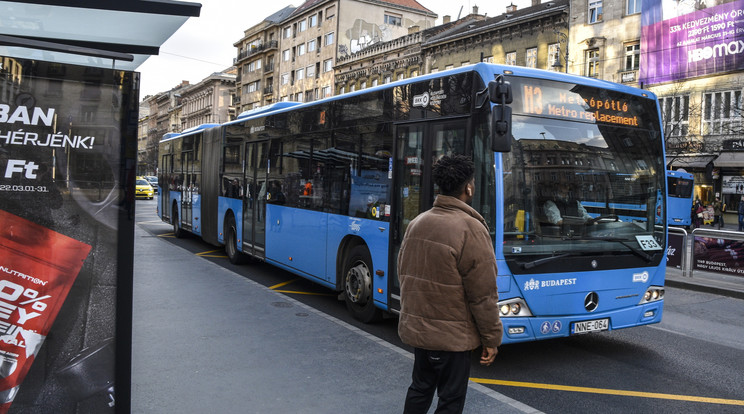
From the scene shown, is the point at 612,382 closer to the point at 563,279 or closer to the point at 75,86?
the point at 563,279

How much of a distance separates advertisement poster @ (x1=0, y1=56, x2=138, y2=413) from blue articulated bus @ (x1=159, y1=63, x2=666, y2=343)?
3.27m

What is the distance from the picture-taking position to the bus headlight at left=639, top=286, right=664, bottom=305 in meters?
6.37

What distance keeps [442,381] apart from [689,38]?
34579 millimetres

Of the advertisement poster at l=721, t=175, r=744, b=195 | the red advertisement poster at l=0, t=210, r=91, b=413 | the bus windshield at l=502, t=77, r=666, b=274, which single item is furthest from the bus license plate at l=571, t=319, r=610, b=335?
the advertisement poster at l=721, t=175, r=744, b=195

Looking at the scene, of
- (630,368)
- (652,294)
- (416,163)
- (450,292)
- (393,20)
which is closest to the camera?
(450,292)

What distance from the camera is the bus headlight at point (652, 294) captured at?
20.9 feet

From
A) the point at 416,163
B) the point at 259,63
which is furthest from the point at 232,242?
the point at 259,63

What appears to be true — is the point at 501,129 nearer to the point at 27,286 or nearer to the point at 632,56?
the point at 27,286

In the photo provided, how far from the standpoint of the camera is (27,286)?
3055 mm

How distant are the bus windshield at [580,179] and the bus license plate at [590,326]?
0.54 m

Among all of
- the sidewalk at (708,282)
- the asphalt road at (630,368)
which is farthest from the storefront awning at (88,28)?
the sidewalk at (708,282)

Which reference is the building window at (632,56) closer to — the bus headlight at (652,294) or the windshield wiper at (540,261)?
the bus headlight at (652,294)

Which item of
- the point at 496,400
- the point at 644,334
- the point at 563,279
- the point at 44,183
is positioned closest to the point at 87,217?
the point at 44,183

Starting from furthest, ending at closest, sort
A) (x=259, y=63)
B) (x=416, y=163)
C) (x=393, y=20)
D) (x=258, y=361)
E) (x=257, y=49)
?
(x=259, y=63), (x=257, y=49), (x=393, y=20), (x=416, y=163), (x=258, y=361)
